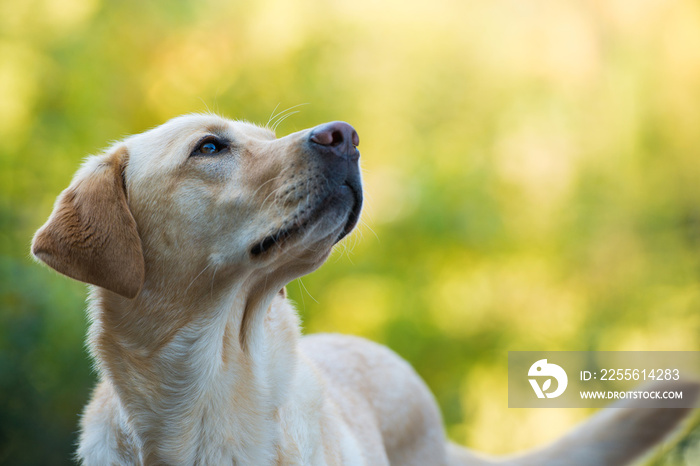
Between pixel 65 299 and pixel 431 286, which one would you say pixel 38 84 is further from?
pixel 431 286

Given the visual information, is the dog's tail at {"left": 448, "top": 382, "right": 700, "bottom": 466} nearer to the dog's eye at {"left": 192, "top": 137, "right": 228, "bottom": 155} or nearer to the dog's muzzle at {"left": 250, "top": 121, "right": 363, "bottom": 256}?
the dog's muzzle at {"left": 250, "top": 121, "right": 363, "bottom": 256}

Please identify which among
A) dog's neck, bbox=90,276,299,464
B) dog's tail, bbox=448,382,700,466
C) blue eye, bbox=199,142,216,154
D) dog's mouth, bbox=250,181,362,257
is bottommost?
dog's neck, bbox=90,276,299,464

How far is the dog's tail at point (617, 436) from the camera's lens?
10.8 ft

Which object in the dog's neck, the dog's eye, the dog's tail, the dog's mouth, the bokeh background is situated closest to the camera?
the dog's mouth

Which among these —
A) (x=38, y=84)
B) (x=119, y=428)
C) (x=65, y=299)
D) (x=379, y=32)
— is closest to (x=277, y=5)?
(x=379, y=32)

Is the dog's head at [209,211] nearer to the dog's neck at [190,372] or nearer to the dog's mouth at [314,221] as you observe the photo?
the dog's mouth at [314,221]

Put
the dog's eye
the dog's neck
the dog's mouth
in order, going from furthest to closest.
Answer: the dog's eye
the dog's neck
the dog's mouth

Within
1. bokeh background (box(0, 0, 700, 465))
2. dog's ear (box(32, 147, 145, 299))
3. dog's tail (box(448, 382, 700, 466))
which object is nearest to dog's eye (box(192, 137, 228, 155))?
dog's ear (box(32, 147, 145, 299))

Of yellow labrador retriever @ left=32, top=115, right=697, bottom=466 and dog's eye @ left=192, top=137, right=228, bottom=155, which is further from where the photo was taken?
dog's eye @ left=192, top=137, right=228, bottom=155

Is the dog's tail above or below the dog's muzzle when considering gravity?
below

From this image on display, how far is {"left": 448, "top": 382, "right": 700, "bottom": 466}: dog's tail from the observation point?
329 centimetres

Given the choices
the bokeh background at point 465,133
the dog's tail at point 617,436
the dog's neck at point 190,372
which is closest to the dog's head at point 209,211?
the dog's neck at point 190,372

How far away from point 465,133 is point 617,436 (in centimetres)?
486

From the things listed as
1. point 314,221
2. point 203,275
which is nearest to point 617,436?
point 314,221
